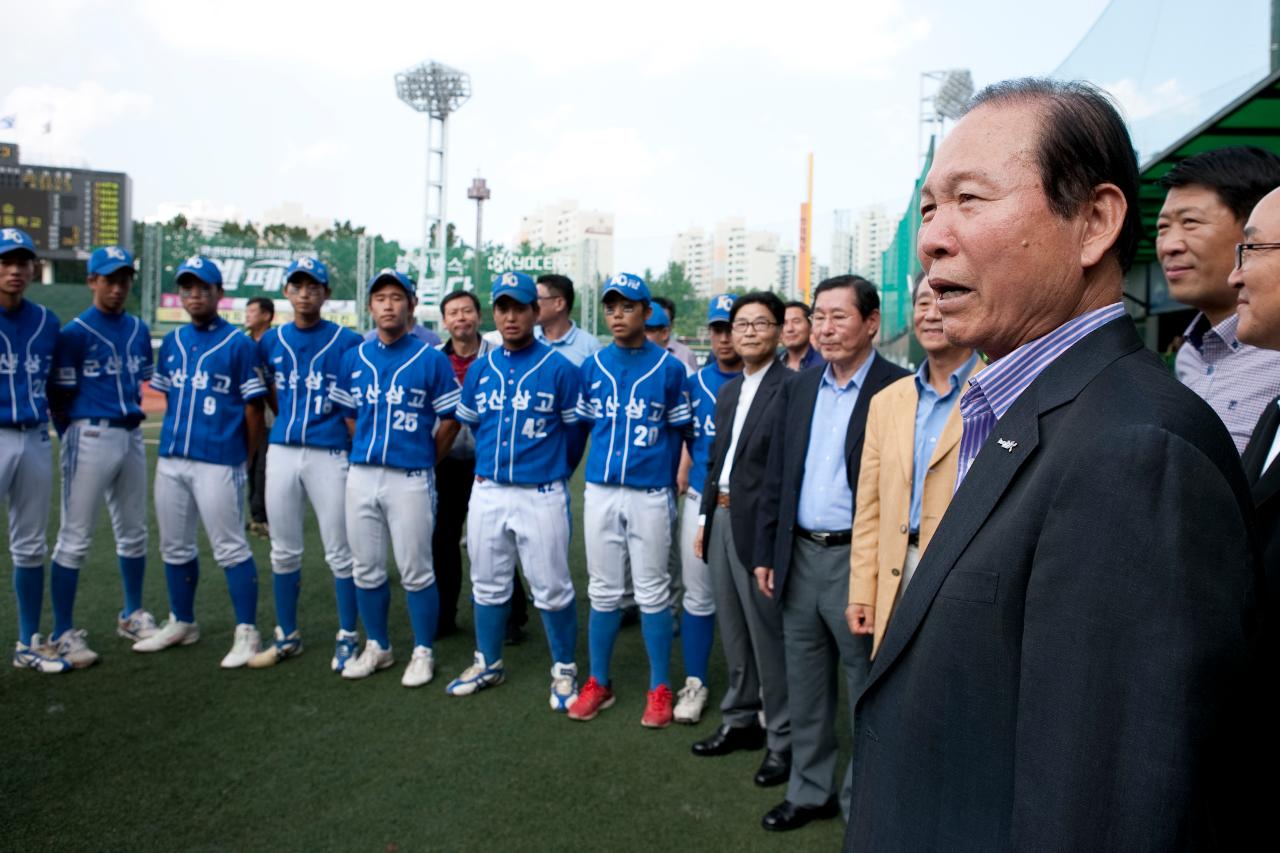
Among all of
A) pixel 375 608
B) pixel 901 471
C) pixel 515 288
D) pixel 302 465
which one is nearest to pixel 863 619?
pixel 901 471

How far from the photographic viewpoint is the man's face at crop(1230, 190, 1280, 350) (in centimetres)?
168

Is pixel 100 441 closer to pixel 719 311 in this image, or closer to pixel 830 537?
pixel 719 311

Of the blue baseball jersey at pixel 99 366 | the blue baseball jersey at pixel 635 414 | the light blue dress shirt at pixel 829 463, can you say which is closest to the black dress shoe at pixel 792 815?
the light blue dress shirt at pixel 829 463

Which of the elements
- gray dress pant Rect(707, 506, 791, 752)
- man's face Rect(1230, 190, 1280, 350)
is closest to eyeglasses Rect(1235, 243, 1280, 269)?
man's face Rect(1230, 190, 1280, 350)

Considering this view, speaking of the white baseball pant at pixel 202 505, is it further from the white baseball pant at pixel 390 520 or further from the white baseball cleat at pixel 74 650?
the white baseball pant at pixel 390 520

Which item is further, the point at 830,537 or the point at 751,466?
the point at 751,466

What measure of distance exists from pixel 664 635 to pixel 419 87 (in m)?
31.2

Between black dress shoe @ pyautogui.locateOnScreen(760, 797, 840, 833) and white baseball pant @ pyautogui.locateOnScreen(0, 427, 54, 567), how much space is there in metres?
4.03

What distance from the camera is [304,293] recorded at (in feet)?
16.3

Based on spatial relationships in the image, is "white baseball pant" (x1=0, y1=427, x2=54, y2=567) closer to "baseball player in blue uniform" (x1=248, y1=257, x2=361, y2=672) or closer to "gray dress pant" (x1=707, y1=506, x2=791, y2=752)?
"baseball player in blue uniform" (x1=248, y1=257, x2=361, y2=672)

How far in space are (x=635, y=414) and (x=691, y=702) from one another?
4.65 ft

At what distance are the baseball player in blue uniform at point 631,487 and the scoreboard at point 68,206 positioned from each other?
24385 millimetres

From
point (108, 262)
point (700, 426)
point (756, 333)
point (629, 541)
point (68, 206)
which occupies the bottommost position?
point (629, 541)

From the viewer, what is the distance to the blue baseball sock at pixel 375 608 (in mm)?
4762
